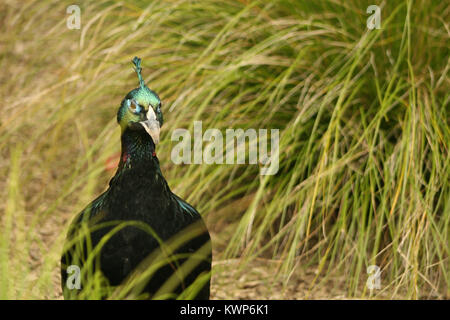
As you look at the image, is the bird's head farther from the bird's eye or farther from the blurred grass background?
the blurred grass background

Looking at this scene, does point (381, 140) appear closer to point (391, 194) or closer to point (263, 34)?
point (391, 194)

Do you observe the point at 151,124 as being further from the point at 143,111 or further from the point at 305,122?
the point at 305,122

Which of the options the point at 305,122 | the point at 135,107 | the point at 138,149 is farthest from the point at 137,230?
the point at 305,122

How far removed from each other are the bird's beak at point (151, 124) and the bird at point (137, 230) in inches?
0.6

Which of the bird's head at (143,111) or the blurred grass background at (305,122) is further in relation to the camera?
the blurred grass background at (305,122)

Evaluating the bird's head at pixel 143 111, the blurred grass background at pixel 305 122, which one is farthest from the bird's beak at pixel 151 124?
the blurred grass background at pixel 305 122

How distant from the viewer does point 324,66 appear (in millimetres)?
2512

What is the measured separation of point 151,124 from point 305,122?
896mm

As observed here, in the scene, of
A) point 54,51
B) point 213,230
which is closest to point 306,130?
point 213,230

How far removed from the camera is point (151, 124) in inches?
65.8

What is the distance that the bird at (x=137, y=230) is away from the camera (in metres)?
1.73

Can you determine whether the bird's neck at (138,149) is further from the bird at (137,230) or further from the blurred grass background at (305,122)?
the blurred grass background at (305,122)

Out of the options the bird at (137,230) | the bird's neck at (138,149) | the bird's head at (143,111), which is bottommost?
the bird at (137,230)

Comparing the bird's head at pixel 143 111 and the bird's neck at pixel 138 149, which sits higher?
the bird's head at pixel 143 111
